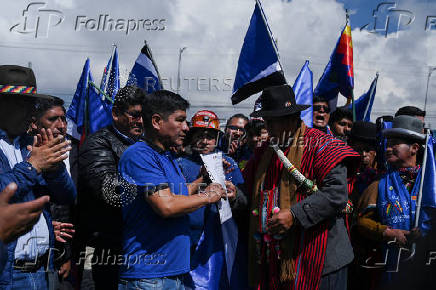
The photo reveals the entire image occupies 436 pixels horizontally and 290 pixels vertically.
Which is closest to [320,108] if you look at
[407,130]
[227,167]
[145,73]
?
[407,130]

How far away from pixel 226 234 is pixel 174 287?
990 mm

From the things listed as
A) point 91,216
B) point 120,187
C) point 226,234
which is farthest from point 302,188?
point 91,216

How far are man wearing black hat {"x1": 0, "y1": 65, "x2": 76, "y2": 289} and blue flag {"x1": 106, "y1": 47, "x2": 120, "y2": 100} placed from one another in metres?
2.90

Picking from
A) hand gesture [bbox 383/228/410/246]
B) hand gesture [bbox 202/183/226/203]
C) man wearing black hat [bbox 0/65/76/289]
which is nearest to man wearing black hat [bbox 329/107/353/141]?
hand gesture [bbox 383/228/410/246]

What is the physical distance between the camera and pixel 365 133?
4172mm

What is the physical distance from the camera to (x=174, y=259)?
240 centimetres

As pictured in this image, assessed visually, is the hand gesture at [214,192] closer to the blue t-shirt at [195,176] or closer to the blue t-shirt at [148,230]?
the blue t-shirt at [148,230]

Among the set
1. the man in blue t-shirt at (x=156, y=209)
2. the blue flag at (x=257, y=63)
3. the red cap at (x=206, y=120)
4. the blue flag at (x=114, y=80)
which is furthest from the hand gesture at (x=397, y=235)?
the blue flag at (x=114, y=80)

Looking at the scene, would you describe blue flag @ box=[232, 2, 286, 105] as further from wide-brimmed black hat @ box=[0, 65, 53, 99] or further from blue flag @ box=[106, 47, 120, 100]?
wide-brimmed black hat @ box=[0, 65, 53, 99]

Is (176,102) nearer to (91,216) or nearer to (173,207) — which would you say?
(173,207)

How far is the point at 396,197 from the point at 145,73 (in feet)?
12.0

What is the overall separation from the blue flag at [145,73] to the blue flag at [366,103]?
11.1 feet

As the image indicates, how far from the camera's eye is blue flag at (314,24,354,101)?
16.7 ft

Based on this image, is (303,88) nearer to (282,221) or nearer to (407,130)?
(407,130)
